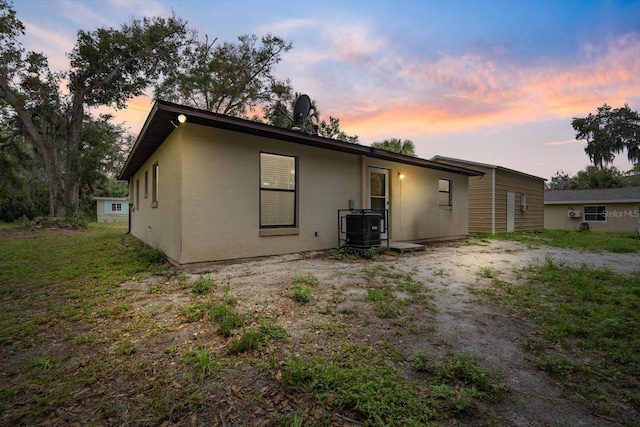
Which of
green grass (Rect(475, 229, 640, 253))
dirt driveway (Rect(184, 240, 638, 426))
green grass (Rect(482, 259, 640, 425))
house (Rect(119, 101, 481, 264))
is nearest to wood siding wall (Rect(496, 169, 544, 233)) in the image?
green grass (Rect(475, 229, 640, 253))

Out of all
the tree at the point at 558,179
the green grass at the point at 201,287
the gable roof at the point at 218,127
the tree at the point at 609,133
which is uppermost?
the tree at the point at 609,133

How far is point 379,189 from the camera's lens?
8.35 m

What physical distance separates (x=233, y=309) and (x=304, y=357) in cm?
126

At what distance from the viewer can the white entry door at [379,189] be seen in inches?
320

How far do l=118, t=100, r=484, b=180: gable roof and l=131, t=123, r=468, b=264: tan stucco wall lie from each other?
6.9 inches

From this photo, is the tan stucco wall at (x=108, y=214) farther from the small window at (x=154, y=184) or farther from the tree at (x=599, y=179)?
A: the tree at (x=599, y=179)

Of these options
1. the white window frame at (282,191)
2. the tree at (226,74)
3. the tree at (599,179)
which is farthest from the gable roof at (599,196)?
the white window frame at (282,191)

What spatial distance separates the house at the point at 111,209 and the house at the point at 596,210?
3611 cm

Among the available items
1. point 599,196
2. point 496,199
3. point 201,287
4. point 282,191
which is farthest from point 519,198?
point 201,287

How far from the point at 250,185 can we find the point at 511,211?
45.8ft

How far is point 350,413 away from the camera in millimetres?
1592

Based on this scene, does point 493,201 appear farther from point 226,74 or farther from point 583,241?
point 226,74

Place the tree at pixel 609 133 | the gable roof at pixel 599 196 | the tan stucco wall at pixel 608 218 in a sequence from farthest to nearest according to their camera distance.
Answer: the tree at pixel 609 133
the gable roof at pixel 599 196
the tan stucco wall at pixel 608 218

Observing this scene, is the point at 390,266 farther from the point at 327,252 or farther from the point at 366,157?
the point at 366,157
